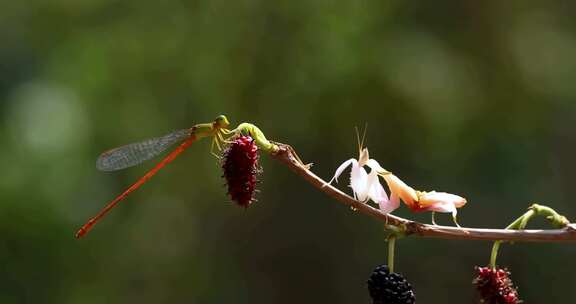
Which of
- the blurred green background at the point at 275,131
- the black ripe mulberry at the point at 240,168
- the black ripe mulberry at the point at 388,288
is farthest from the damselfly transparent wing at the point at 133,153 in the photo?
the blurred green background at the point at 275,131

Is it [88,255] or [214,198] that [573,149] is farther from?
[88,255]

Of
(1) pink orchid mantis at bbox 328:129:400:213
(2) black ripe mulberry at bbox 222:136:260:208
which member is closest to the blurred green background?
(1) pink orchid mantis at bbox 328:129:400:213

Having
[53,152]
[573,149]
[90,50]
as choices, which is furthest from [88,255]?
[573,149]

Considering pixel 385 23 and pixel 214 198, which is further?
pixel 214 198

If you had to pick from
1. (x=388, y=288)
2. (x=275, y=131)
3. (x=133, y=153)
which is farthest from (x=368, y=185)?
(x=275, y=131)

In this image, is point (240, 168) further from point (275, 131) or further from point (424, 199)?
point (275, 131)

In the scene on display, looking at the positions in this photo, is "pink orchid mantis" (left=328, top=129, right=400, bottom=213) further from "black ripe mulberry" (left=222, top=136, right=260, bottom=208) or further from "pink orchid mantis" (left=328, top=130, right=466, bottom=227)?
"black ripe mulberry" (left=222, top=136, right=260, bottom=208)
